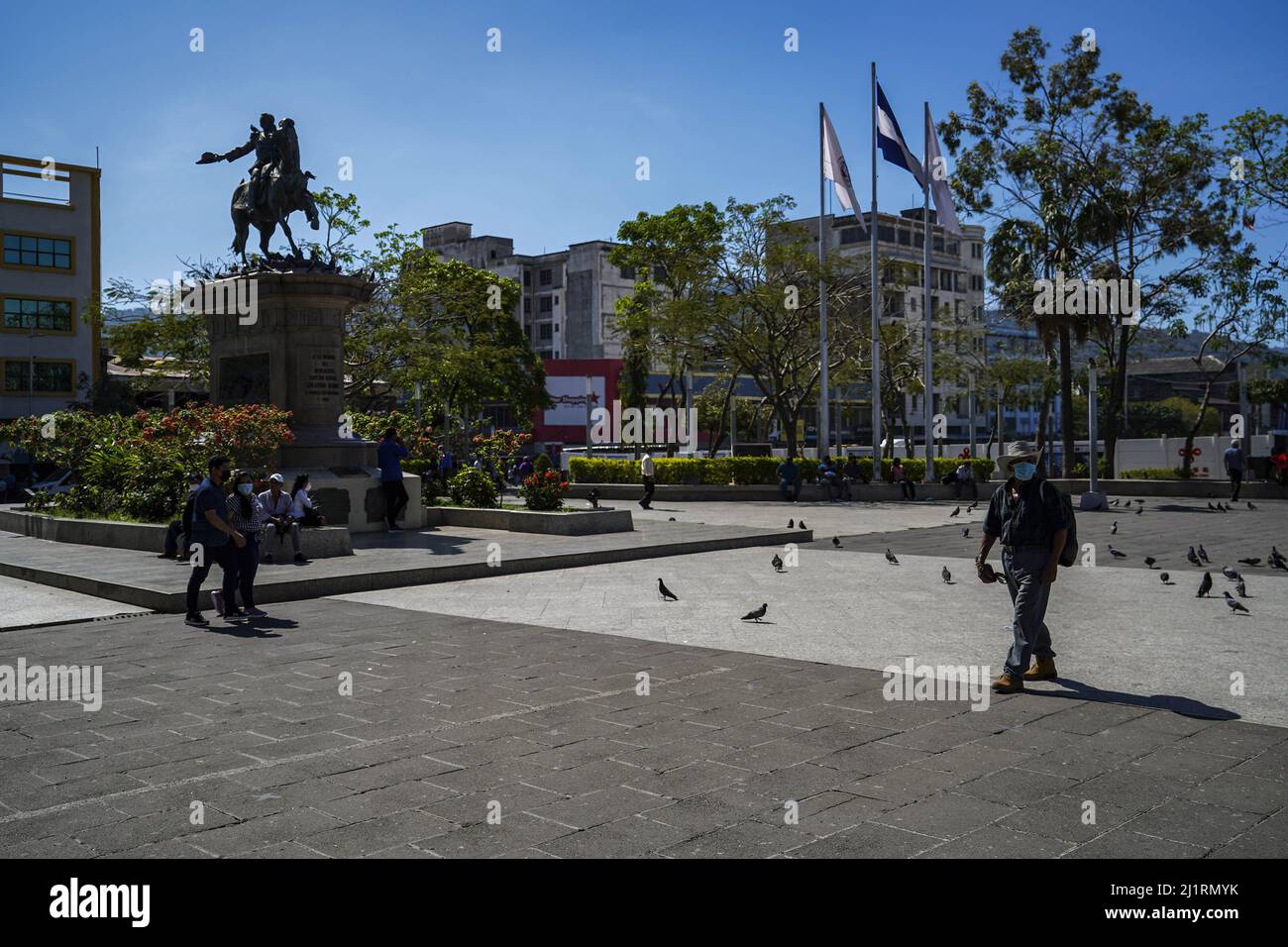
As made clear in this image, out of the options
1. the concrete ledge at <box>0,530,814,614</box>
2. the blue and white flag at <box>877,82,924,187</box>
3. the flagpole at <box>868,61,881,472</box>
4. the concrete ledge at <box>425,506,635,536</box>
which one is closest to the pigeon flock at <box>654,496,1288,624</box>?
the concrete ledge at <box>425,506,635,536</box>

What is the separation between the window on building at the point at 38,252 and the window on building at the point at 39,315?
187 centimetres

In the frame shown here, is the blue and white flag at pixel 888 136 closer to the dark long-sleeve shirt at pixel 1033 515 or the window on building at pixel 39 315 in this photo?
the dark long-sleeve shirt at pixel 1033 515

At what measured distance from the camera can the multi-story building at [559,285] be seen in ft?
296

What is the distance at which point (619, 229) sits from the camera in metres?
43.1

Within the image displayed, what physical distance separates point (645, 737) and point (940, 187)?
30898 millimetres

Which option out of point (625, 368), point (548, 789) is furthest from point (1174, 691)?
point (625, 368)

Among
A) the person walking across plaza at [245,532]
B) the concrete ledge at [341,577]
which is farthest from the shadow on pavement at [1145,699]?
the concrete ledge at [341,577]

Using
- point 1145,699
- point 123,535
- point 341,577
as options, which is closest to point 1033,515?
point 1145,699

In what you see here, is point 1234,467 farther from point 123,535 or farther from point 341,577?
point 123,535

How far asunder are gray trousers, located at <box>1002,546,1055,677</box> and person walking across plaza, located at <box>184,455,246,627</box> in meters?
7.11

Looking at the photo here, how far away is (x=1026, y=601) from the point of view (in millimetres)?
7531

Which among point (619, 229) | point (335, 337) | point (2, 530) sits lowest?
point (2, 530)
